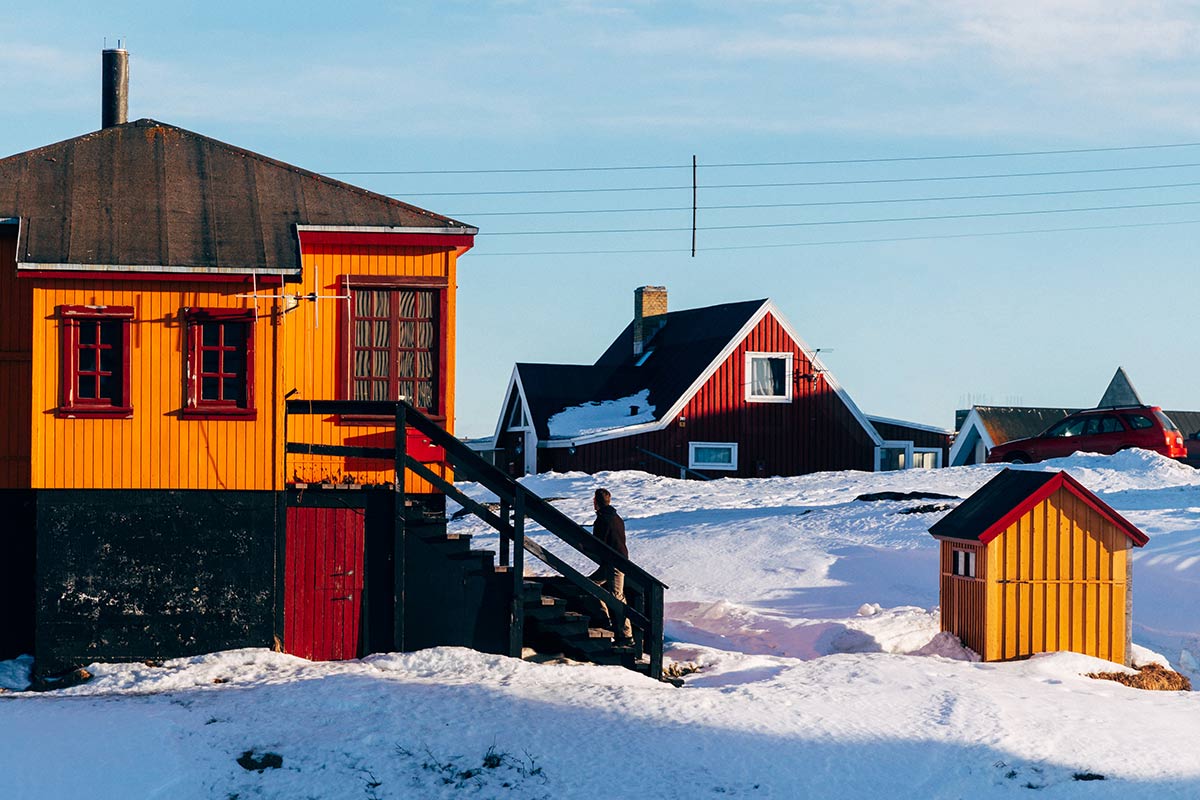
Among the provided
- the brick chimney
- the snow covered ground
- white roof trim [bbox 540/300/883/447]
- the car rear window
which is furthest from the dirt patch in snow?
the brick chimney

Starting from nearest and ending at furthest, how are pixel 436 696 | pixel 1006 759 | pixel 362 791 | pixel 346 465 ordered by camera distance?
pixel 362 791
pixel 1006 759
pixel 436 696
pixel 346 465

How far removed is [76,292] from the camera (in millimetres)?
16688

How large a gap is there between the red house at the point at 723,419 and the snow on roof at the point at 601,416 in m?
0.04

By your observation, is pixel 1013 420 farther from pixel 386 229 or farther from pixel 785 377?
pixel 386 229

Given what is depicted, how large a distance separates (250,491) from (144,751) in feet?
16.6

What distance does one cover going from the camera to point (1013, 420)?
5734 centimetres

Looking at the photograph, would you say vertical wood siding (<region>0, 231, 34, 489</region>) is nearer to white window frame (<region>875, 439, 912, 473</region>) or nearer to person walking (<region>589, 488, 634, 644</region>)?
person walking (<region>589, 488, 634, 644</region>)

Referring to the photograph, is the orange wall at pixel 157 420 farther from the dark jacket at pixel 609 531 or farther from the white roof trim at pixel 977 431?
the white roof trim at pixel 977 431

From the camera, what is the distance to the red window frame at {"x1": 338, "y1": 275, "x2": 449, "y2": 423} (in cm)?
1784

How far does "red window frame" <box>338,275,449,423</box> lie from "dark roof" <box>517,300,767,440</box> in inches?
939

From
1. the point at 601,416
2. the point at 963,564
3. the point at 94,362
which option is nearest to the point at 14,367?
the point at 94,362

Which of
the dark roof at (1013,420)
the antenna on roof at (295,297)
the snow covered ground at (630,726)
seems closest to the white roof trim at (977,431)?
the dark roof at (1013,420)

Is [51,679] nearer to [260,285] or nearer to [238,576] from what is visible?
[238,576]

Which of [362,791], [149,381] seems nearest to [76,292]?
[149,381]
